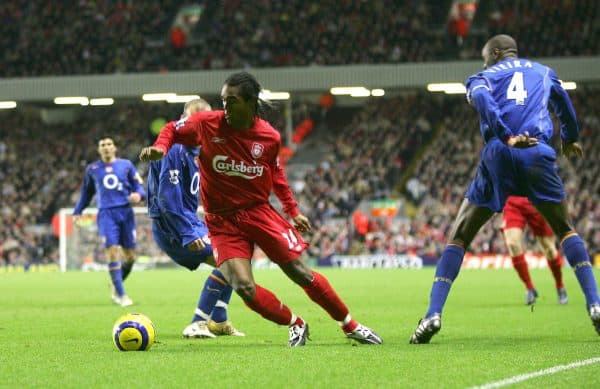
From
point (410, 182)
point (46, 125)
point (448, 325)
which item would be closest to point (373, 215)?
point (410, 182)

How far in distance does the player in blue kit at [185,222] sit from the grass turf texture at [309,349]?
41 cm

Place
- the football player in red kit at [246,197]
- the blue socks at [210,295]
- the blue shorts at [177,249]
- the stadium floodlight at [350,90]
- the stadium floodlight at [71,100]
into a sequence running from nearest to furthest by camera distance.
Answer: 1. the football player in red kit at [246,197]
2. the blue socks at [210,295]
3. the blue shorts at [177,249]
4. the stadium floodlight at [350,90]
5. the stadium floodlight at [71,100]

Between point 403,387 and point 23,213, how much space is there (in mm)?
36256

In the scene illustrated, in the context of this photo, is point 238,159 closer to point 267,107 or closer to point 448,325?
point 267,107

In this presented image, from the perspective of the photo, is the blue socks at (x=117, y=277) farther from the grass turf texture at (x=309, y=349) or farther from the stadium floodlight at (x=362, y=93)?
the stadium floodlight at (x=362, y=93)

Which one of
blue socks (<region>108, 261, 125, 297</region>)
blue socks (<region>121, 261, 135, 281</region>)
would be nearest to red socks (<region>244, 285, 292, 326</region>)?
blue socks (<region>108, 261, 125, 297</region>)

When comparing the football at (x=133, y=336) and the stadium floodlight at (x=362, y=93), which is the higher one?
the stadium floodlight at (x=362, y=93)

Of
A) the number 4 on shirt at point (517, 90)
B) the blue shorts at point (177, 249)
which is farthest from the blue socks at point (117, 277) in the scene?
the number 4 on shirt at point (517, 90)

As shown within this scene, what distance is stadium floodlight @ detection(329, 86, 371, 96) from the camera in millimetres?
39938

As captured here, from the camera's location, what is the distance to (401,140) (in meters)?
40.8

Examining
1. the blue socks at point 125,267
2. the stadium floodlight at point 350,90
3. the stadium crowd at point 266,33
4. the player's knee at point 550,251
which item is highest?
the stadium crowd at point 266,33

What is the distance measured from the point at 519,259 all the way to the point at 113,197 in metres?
6.48

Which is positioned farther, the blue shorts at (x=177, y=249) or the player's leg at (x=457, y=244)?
the blue shorts at (x=177, y=249)

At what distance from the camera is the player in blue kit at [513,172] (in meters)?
8.76
